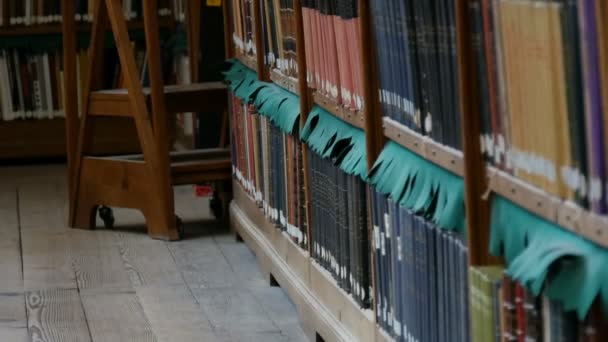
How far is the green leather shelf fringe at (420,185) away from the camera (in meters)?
2.11

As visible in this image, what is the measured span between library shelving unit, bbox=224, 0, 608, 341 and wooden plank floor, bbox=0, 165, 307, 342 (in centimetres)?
11

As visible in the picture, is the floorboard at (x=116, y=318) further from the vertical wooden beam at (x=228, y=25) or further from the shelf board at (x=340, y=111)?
the vertical wooden beam at (x=228, y=25)

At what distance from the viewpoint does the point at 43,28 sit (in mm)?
6863

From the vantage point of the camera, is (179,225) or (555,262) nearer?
(555,262)

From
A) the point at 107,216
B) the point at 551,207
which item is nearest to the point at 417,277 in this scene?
the point at 551,207

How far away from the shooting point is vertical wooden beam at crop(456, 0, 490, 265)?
1968 mm

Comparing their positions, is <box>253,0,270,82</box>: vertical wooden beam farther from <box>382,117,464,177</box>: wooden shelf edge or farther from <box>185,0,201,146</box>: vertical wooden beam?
<box>382,117,464,177</box>: wooden shelf edge

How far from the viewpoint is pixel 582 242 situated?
1.62m

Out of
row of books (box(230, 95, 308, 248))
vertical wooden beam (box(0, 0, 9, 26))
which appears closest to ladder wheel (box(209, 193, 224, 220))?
row of books (box(230, 95, 308, 248))

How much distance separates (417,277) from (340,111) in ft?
2.33

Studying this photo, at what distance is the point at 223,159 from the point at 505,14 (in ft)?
10.9

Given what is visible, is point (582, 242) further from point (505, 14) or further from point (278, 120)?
point (278, 120)

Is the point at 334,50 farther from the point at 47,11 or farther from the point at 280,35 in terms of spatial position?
the point at 47,11

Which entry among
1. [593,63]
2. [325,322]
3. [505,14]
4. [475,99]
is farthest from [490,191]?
[325,322]
